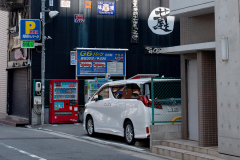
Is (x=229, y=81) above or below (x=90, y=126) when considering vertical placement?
above

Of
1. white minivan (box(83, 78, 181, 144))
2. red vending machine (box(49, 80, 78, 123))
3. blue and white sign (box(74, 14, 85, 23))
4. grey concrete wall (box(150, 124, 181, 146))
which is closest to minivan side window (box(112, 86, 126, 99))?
white minivan (box(83, 78, 181, 144))

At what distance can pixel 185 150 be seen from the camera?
400 inches

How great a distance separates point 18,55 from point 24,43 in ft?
8.04

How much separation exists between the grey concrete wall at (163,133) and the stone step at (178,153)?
0.26m

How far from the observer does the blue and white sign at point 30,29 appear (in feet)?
65.0

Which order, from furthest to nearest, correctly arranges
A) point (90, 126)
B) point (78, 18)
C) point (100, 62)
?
1. point (100, 62)
2. point (78, 18)
3. point (90, 126)

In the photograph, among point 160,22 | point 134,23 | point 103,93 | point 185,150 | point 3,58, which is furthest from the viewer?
point 3,58

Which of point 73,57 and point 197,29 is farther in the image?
point 73,57

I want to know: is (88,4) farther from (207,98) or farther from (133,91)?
(207,98)

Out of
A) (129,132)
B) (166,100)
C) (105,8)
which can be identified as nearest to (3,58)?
(105,8)

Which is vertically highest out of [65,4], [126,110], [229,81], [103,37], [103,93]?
[65,4]

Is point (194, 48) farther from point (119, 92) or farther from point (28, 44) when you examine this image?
point (28, 44)

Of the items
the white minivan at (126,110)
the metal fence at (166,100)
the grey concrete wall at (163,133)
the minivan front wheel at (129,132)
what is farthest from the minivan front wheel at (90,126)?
the grey concrete wall at (163,133)

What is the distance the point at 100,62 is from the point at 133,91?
9486 millimetres
